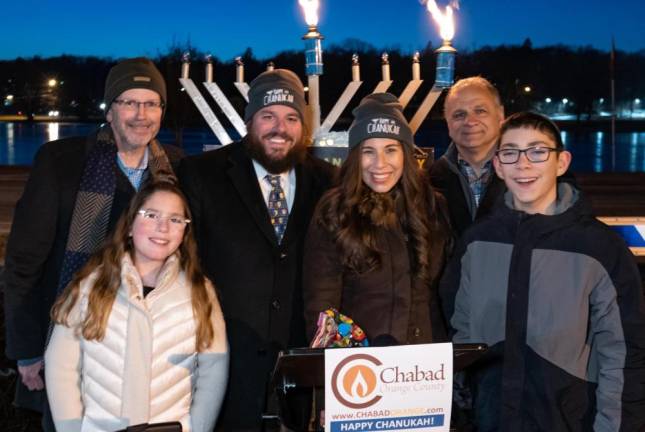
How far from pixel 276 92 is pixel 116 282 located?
1151mm

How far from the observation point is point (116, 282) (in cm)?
259

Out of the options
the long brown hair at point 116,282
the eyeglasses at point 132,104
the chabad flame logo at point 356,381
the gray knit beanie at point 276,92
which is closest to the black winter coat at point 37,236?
the eyeglasses at point 132,104

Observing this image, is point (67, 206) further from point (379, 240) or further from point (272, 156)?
point (379, 240)

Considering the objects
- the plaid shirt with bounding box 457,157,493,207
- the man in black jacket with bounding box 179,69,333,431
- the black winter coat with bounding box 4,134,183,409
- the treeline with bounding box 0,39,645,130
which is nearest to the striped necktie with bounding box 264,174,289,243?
the man in black jacket with bounding box 179,69,333,431

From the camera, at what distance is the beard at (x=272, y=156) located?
323 centimetres

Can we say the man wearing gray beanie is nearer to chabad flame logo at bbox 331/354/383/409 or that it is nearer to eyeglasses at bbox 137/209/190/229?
eyeglasses at bbox 137/209/190/229

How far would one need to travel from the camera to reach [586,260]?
7.68 feet

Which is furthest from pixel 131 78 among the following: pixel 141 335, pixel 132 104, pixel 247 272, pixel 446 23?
pixel 446 23

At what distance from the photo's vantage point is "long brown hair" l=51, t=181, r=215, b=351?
252 cm

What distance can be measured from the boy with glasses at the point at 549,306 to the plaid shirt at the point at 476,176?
104 cm

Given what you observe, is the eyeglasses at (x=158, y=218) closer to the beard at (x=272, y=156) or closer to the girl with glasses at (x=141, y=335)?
the girl with glasses at (x=141, y=335)

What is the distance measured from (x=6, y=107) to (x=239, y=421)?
85.1 metres

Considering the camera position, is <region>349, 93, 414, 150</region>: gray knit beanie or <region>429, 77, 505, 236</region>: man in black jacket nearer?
<region>349, 93, 414, 150</region>: gray knit beanie

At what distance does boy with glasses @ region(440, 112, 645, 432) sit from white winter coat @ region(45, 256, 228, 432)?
98 cm
